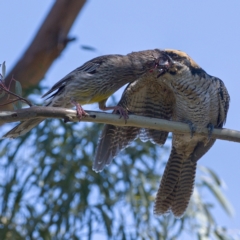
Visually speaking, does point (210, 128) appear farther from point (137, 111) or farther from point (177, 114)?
point (137, 111)

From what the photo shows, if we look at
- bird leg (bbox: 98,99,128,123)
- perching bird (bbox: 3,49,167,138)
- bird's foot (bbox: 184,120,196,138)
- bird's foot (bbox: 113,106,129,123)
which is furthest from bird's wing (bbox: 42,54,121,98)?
bird's foot (bbox: 184,120,196,138)

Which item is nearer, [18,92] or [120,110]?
[18,92]

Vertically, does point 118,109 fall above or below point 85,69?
below

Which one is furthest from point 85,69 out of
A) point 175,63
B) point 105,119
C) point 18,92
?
point 18,92

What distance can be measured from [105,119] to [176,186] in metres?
1.39

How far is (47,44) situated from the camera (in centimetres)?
575

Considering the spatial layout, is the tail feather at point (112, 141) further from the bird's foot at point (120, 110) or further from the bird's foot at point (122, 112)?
the bird's foot at point (122, 112)

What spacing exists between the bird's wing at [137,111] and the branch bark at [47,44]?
2.67 feet

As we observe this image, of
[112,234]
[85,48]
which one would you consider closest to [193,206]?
[112,234]

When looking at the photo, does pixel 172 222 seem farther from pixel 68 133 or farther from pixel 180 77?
pixel 180 77

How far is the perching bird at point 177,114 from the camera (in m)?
4.88

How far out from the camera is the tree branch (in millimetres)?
3809

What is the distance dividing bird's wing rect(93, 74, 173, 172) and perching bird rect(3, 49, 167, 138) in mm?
89

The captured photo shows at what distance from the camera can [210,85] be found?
A: 16.2ft
